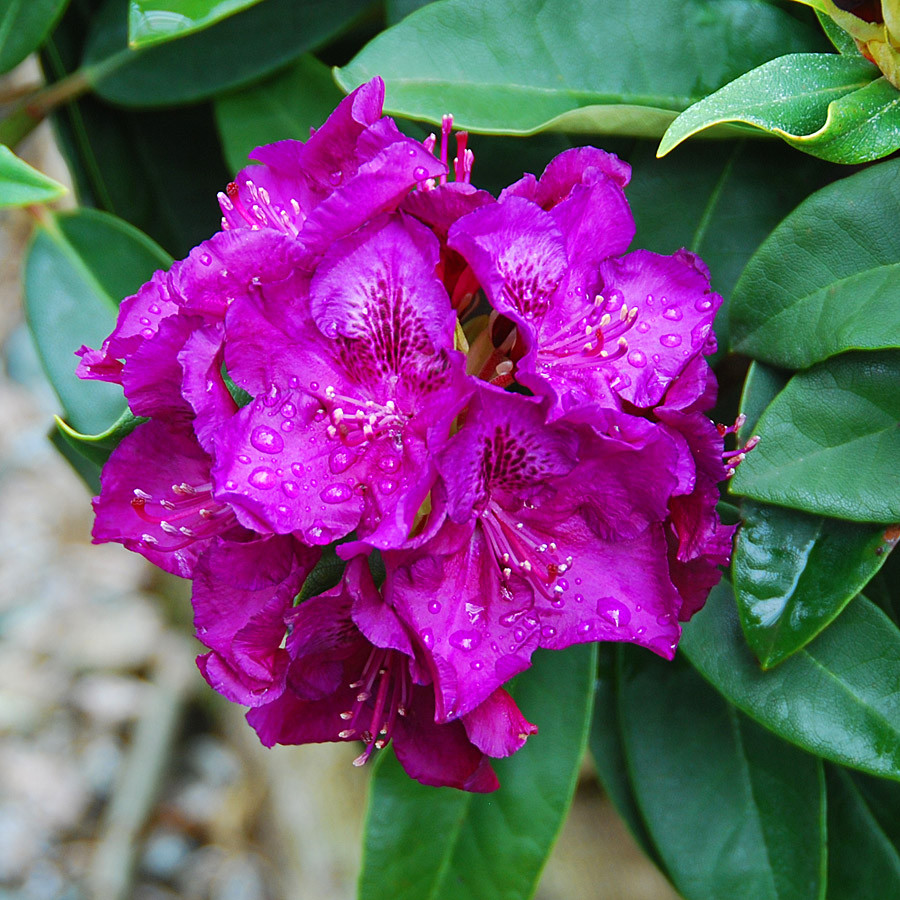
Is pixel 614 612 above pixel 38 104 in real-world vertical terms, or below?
below

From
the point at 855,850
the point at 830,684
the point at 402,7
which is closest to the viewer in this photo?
the point at 830,684

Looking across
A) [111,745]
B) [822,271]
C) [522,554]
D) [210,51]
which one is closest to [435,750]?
[522,554]

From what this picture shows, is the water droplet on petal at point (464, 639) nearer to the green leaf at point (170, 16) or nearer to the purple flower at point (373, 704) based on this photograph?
the purple flower at point (373, 704)

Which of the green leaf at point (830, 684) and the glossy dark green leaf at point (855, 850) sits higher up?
the green leaf at point (830, 684)

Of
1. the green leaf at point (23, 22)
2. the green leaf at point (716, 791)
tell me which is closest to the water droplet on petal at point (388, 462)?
the green leaf at point (716, 791)

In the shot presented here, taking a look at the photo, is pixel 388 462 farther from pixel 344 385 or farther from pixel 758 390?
pixel 758 390

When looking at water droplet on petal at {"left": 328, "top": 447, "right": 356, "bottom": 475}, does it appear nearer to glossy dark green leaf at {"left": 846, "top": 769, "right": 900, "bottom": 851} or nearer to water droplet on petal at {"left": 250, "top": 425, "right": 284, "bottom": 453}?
water droplet on petal at {"left": 250, "top": 425, "right": 284, "bottom": 453}

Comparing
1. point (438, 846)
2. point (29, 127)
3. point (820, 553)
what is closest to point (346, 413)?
point (820, 553)
